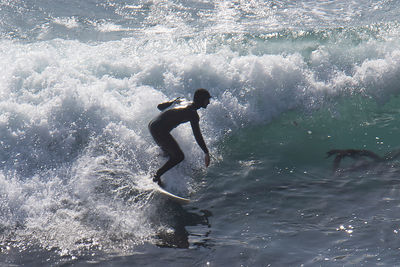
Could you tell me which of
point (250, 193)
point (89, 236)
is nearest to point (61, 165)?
point (89, 236)

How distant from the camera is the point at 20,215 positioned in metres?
6.14

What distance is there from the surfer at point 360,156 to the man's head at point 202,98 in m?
2.71

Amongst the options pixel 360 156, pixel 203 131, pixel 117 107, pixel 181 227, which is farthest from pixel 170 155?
pixel 360 156

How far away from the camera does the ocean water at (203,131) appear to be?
5418 mm

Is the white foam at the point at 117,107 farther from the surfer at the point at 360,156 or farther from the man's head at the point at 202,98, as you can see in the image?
the surfer at the point at 360,156

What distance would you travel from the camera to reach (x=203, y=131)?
9047 millimetres

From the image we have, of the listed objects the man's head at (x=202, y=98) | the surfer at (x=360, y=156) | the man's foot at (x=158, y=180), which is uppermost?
the man's head at (x=202, y=98)

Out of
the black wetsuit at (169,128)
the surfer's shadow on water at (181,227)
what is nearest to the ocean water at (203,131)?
the surfer's shadow on water at (181,227)

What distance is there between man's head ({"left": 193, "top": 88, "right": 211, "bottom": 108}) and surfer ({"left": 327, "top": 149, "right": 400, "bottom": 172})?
2711mm

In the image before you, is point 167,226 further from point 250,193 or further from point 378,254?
point 378,254

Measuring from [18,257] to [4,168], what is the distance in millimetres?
2629

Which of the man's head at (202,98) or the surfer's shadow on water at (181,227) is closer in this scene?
the surfer's shadow on water at (181,227)

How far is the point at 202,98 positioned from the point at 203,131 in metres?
2.48

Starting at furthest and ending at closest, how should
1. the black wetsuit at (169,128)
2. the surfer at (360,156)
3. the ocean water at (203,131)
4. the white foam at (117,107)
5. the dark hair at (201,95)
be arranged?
the surfer at (360,156) → the black wetsuit at (169,128) → the dark hair at (201,95) → the white foam at (117,107) → the ocean water at (203,131)
